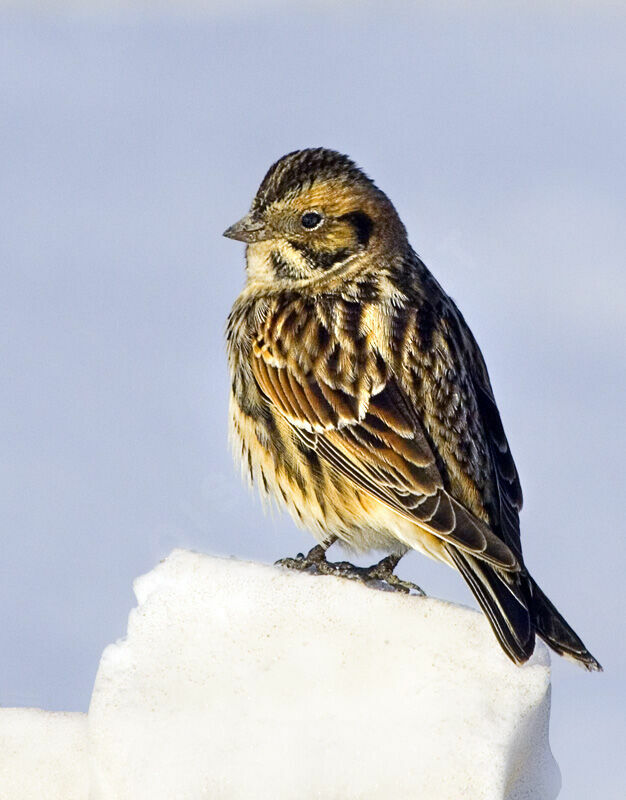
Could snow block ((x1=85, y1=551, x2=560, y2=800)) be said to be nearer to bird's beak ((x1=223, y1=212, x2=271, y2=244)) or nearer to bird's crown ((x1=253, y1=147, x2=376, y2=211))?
bird's beak ((x1=223, y1=212, x2=271, y2=244))

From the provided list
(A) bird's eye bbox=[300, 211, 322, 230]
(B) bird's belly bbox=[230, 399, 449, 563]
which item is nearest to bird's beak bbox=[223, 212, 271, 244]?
(A) bird's eye bbox=[300, 211, 322, 230]

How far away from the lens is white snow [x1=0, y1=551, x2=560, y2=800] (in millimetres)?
6293

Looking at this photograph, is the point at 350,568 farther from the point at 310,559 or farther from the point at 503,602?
the point at 503,602

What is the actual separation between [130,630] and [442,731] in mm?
1625

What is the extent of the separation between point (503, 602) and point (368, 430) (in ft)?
4.63

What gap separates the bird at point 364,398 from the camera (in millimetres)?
7559

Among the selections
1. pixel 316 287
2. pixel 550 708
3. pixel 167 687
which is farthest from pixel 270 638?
pixel 316 287

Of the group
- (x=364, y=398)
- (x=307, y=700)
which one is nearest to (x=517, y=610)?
(x=307, y=700)

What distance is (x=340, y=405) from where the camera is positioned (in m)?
8.15

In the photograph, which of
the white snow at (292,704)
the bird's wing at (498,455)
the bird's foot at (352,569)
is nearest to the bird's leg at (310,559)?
the bird's foot at (352,569)

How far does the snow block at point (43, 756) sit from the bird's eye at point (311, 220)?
3.59 metres

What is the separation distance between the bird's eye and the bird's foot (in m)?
2.10

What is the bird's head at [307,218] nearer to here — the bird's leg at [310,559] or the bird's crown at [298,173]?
the bird's crown at [298,173]

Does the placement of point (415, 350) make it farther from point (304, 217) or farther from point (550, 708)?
point (550, 708)
